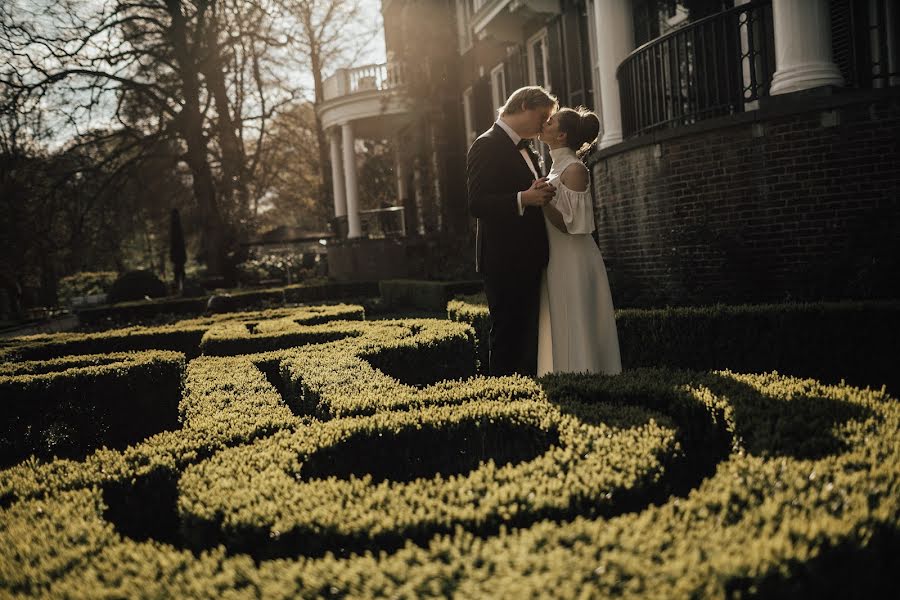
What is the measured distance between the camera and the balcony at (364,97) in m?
22.2

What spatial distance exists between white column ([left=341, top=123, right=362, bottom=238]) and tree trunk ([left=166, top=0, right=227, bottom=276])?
4.46 meters

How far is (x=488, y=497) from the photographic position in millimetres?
2625

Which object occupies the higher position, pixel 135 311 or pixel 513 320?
pixel 513 320

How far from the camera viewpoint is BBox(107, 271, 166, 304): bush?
22.8 m

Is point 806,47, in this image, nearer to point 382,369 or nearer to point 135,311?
point 382,369

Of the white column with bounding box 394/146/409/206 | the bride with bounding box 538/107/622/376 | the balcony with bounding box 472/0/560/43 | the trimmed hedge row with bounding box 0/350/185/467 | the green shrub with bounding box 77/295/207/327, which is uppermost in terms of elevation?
the balcony with bounding box 472/0/560/43

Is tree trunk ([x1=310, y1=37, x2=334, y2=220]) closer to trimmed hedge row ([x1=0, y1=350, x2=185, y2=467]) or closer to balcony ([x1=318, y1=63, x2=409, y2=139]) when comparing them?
balcony ([x1=318, y1=63, x2=409, y2=139])

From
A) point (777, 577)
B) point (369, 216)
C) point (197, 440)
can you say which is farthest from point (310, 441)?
point (369, 216)

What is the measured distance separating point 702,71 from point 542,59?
759cm

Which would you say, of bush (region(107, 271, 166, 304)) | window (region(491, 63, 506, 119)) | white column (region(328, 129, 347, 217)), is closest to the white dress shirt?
window (region(491, 63, 506, 119))

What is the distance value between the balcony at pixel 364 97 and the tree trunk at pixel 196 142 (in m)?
3.97

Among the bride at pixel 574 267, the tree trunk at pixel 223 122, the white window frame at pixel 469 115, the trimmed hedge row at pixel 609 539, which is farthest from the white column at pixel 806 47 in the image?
the tree trunk at pixel 223 122

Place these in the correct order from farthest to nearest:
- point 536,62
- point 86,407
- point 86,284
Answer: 1. point 86,284
2. point 536,62
3. point 86,407

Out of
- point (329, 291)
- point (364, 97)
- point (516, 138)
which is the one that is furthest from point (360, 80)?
point (516, 138)
